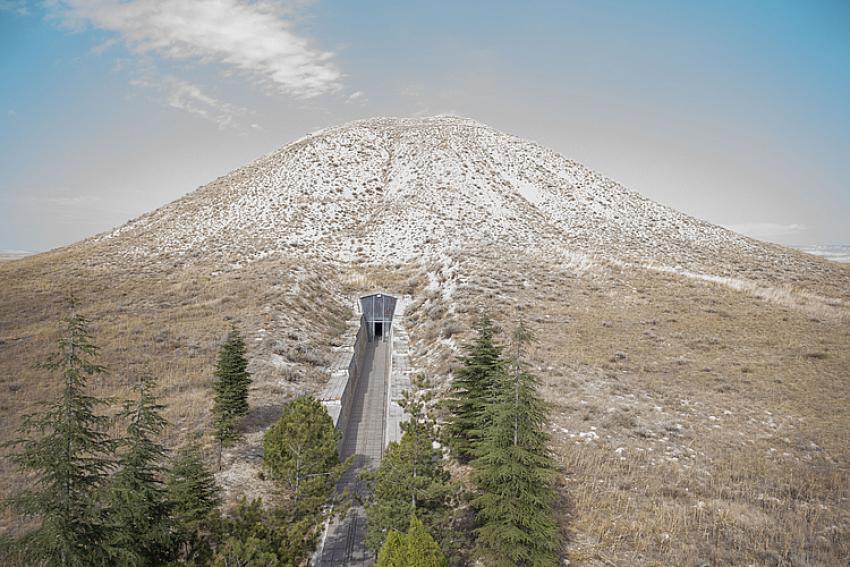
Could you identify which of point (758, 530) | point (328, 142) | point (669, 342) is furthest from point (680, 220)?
point (758, 530)

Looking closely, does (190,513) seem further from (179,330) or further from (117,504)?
(179,330)

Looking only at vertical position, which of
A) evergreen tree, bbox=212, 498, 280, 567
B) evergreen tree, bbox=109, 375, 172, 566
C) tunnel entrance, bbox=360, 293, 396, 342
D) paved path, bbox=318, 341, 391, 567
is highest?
tunnel entrance, bbox=360, 293, 396, 342

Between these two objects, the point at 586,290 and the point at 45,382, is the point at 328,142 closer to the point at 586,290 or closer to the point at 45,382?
the point at 586,290

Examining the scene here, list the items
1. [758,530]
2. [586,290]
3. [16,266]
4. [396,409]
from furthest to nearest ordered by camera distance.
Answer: [16,266] → [586,290] → [396,409] → [758,530]

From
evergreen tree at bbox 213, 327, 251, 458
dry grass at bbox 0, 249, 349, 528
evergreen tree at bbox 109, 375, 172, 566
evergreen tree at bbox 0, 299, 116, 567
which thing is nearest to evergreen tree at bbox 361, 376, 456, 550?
evergreen tree at bbox 109, 375, 172, 566

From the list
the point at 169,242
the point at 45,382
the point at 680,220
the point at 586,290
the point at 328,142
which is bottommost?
the point at 45,382

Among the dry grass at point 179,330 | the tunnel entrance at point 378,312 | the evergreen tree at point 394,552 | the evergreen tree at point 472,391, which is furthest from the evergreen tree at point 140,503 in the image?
the tunnel entrance at point 378,312

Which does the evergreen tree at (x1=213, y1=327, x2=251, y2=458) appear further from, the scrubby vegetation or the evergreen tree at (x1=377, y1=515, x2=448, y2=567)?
the evergreen tree at (x1=377, y1=515, x2=448, y2=567)

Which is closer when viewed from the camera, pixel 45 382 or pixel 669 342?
pixel 45 382
